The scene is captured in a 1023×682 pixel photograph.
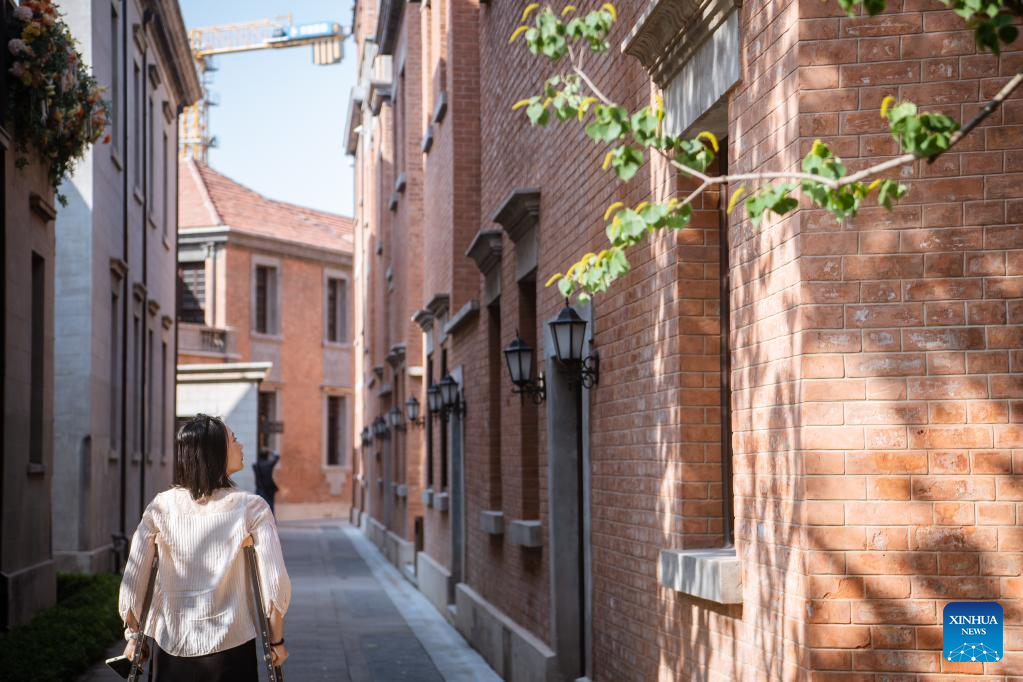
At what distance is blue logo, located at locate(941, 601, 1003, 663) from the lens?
452cm

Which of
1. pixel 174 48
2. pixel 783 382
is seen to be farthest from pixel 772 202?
pixel 174 48

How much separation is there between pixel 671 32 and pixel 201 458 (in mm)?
2875

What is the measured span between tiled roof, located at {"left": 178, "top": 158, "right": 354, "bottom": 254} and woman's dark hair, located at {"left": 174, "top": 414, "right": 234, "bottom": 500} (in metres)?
39.9

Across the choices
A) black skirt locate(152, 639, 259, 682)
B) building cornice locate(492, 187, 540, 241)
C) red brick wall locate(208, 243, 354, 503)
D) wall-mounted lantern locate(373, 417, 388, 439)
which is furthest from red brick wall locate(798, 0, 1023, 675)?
red brick wall locate(208, 243, 354, 503)

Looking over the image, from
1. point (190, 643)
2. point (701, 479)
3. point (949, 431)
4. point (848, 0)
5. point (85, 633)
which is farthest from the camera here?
point (85, 633)

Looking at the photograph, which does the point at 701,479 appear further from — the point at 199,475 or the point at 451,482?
the point at 451,482

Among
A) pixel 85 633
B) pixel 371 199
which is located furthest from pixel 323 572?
pixel 371 199

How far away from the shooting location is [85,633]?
11609 mm

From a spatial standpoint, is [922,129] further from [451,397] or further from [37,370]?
[451,397]

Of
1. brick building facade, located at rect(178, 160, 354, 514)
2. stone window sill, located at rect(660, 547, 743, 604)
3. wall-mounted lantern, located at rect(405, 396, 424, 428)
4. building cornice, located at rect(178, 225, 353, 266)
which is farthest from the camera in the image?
brick building facade, located at rect(178, 160, 354, 514)

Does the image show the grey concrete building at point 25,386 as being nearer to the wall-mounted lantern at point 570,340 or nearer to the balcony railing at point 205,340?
the wall-mounted lantern at point 570,340

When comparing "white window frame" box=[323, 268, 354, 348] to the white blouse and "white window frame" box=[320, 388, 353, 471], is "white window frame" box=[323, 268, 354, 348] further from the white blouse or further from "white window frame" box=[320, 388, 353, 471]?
the white blouse

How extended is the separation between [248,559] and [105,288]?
13.2 metres

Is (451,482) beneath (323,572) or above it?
above
